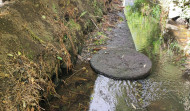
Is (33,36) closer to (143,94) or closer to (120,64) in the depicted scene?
(120,64)

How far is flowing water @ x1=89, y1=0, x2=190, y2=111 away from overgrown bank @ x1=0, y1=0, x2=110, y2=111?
2.52 ft

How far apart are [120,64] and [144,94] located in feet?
2.81

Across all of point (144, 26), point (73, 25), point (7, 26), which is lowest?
point (144, 26)

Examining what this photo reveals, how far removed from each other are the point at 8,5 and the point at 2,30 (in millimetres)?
520

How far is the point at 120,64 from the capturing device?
11.6ft

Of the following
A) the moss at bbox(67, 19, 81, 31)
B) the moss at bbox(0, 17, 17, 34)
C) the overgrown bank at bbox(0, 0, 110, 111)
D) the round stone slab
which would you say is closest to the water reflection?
the round stone slab

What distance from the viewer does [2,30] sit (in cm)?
215

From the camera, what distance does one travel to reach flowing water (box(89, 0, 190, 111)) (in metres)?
2.64

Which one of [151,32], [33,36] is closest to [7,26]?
[33,36]

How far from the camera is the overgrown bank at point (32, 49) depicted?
6.34ft

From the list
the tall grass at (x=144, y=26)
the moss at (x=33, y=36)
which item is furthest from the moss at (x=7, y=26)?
the tall grass at (x=144, y=26)

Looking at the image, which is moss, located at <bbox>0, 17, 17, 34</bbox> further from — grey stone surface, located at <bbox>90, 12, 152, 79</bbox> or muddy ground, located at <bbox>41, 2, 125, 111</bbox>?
grey stone surface, located at <bbox>90, 12, 152, 79</bbox>

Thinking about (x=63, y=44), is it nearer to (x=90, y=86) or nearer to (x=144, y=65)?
(x=90, y=86)

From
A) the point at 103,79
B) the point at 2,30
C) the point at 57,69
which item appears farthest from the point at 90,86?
the point at 2,30
